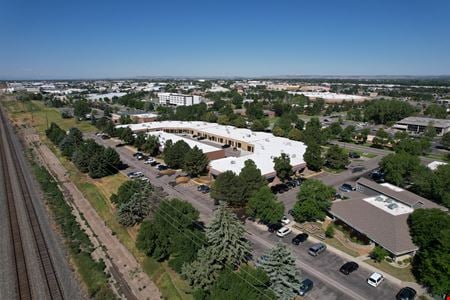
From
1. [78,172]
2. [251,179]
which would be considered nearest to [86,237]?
[251,179]

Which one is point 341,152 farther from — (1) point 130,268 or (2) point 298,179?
(1) point 130,268

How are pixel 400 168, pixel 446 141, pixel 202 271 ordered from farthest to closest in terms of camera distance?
pixel 446 141 → pixel 400 168 → pixel 202 271

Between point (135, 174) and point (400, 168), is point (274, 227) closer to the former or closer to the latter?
point (400, 168)

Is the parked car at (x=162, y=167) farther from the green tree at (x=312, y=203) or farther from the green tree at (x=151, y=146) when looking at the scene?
the green tree at (x=312, y=203)

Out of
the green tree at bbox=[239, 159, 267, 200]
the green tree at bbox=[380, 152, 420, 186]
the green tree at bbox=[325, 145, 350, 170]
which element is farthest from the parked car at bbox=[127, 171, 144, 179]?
the green tree at bbox=[380, 152, 420, 186]

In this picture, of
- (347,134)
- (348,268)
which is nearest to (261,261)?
(348,268)

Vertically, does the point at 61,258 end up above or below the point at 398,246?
below
